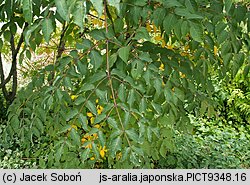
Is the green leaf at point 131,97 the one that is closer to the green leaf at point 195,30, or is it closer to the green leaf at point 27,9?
the green leaf at point 195,30

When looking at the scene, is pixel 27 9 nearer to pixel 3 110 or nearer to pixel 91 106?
pixel 91 106

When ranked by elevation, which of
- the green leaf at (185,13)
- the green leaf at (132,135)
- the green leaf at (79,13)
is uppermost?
the green leaf at (185,13)

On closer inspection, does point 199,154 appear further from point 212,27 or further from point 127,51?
point 127,51

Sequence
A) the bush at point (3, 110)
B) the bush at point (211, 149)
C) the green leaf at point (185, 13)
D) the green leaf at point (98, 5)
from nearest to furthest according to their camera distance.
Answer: the green leaf at point (98, 5) → the green leaf at point (185, 13) → the bush at point (211, 149) → the bush at point (3, 110)

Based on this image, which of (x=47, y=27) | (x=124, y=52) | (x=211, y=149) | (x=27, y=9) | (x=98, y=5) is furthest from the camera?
(x=211, y=149)

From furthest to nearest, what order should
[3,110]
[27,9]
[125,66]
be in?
[3,110]
[125,66]
[27,9]

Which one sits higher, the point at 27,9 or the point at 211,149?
the point at 27,9

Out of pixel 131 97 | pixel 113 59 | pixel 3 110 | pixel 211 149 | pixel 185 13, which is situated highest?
pixel 185 13

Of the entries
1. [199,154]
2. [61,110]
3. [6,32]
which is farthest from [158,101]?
[199,154]

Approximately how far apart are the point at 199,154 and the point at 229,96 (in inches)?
A: 53.1

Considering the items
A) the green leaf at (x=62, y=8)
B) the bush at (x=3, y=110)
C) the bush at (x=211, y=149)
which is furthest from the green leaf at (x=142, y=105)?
the bush at (x=3, y=110)

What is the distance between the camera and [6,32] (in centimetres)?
159

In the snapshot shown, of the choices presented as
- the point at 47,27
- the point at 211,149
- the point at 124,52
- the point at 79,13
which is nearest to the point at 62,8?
the point at 79,13

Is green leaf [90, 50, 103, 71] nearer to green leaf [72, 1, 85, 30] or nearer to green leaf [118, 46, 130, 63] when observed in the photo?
green leaf [118, 46, 130, 63]
